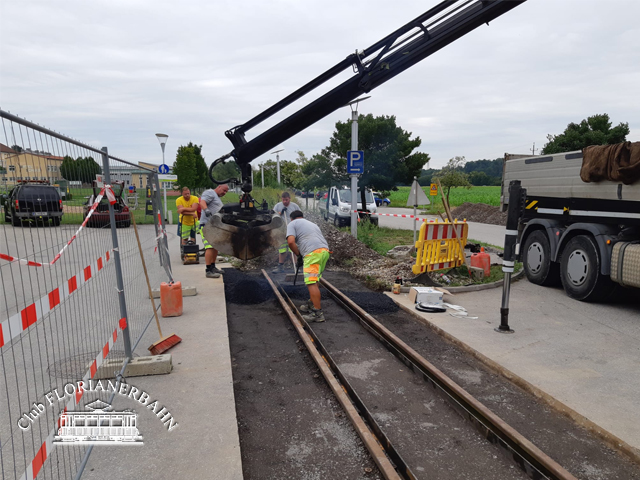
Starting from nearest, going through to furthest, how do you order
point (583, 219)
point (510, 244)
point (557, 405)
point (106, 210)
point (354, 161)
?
point (557, 405), point (106, 210), point (510, 244), point (583, 219), point (354, 161)

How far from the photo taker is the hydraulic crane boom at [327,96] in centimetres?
654

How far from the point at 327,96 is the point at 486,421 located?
19.0ft

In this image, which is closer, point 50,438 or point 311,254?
point 50,438

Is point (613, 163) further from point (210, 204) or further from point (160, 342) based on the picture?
point (210, 204)

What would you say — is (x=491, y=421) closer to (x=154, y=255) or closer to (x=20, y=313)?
(x=20, y=313)

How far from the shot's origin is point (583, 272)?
285 inches

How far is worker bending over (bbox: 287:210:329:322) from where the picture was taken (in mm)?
6289

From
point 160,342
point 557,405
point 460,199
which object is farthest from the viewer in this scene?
point 460,199

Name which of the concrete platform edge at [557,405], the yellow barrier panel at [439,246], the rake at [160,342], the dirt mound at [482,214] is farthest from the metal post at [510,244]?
the dirt mound at [482,214]

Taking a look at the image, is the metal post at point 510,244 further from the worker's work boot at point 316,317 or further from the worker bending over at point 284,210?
the worker bending over at point 284,210

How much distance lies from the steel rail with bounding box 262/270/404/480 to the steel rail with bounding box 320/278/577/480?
3.01 ft

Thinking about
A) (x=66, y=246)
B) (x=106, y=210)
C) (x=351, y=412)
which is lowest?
(x=351, y=412)

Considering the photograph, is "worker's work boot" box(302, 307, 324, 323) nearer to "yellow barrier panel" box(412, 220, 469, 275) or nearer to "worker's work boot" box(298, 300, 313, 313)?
"worker's work boot" box(298, 300, 313, 313)

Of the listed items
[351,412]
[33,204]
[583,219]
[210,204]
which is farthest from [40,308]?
[583,219]
